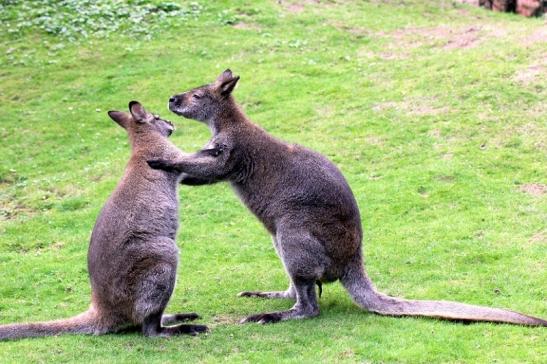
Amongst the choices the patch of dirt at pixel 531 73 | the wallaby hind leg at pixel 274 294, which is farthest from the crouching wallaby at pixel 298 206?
the patch of dirt at pixel 531 73

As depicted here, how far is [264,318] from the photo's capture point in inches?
347

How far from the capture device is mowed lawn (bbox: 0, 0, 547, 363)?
830 centimetres

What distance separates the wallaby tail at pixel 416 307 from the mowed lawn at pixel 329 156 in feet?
0.42

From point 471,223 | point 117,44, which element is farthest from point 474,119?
point 117,44

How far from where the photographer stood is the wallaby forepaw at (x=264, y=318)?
881cm

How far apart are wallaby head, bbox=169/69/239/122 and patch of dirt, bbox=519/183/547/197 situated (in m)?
5.43

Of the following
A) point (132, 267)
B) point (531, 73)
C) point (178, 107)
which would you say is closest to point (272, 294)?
point (132, 267)

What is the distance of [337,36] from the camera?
72.5ft

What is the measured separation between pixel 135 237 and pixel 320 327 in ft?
6.72

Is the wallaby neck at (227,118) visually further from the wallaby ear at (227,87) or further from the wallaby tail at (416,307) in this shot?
the wallaby tail at (416,307)

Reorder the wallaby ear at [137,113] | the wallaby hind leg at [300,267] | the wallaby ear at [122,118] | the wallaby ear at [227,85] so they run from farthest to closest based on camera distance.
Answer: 1. the wallaby ear at [122,118]
2. the wallaby ear at [137,113]
3. the wallaby ear at [227,85]
4. the wallaby hind leg at [300,267]

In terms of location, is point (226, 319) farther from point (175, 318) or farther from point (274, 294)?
point (274, 294)

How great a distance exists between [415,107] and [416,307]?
345 inches

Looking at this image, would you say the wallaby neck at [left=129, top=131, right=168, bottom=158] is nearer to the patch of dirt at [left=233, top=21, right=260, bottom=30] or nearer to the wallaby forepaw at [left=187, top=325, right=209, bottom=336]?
the wallaby forepaw at [left=187, top=325, right=209, bottom=336]
